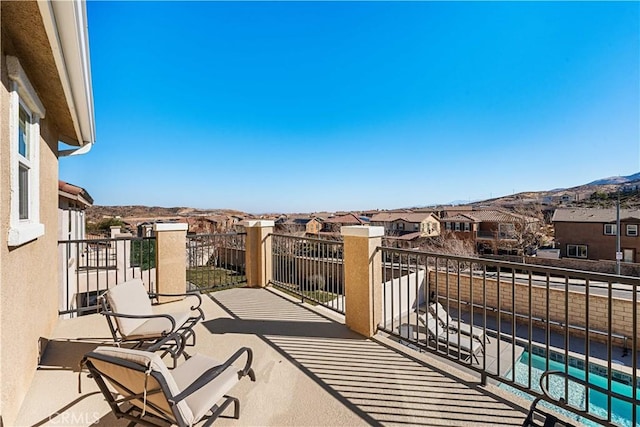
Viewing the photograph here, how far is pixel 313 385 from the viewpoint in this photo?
2.61 metres

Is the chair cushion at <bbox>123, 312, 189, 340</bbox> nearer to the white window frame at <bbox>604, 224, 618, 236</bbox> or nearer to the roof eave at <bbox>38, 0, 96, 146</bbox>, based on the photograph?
the roof eave at <bbox>38, 0, 96, 146</bbox>

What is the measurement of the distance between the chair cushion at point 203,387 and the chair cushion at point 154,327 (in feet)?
2.86

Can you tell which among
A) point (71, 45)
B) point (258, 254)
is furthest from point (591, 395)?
point (71, 45)

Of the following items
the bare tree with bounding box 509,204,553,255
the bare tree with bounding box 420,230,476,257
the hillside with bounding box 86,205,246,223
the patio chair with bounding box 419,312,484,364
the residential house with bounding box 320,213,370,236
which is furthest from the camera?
the residential house with bounding box 320,213,370,236

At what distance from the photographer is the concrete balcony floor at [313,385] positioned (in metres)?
2.19

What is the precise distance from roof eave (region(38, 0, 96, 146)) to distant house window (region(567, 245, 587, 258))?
3351cm

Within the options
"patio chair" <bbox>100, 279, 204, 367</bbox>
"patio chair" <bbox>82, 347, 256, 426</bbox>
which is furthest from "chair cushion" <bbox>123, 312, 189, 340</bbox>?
"patio chair" <bbox>82, 347, 256, 426</bbox>

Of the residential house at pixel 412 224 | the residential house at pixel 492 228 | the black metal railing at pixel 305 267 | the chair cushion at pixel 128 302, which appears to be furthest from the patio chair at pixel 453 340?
the residential house at pixel 412 224

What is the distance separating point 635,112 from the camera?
15422 millimetres

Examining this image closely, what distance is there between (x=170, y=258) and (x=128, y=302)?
204 centimetres

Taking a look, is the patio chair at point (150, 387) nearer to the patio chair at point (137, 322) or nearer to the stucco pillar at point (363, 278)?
the patio chair at point (137, 322)

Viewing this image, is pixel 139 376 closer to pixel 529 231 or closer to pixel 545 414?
pixel 545 414

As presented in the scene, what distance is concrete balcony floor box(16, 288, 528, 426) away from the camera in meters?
2.19

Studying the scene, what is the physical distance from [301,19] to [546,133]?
24.8m
